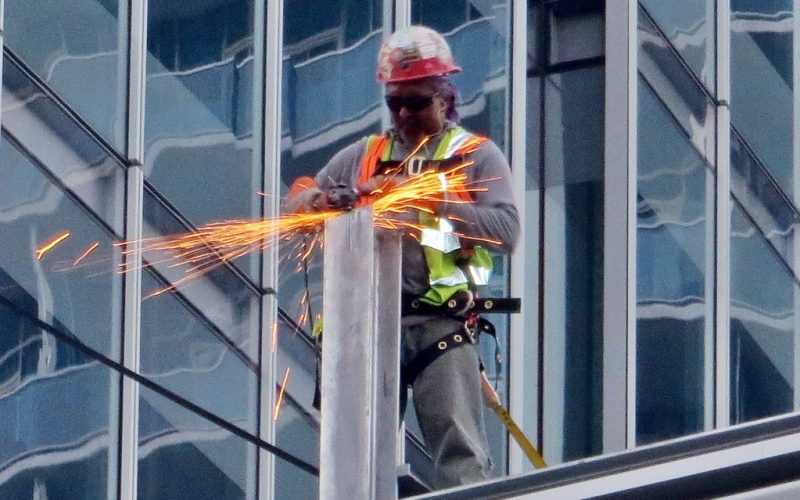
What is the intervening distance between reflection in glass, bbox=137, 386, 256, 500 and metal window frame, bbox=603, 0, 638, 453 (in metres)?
3.59

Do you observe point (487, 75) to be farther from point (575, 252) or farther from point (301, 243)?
point (301, 243)

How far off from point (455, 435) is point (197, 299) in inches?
172

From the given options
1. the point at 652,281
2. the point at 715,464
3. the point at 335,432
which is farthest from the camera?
the point at 652,281

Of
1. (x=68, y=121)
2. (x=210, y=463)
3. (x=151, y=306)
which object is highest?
(x=68, y=121)

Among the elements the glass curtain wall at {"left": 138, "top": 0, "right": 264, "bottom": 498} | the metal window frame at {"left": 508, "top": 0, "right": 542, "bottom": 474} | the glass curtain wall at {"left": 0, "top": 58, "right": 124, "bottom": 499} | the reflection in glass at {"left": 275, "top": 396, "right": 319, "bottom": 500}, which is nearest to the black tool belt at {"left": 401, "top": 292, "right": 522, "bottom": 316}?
the glass curtain wall at {"left": 0, "top": 58, "right": 124, "bottom": 499}

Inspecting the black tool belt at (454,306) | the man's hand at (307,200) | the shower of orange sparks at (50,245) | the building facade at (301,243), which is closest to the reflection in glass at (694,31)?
the building facade at (301,243)

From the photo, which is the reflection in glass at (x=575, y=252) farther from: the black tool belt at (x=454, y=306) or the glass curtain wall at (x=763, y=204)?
the black tool belt at (x=454, y=306)

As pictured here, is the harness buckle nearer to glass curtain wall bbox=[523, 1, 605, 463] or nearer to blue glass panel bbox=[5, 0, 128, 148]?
blue glass panel bbox=[5, 0, 128, 148]

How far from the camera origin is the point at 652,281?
1390 centimetres

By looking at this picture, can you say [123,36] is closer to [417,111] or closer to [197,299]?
[197,299]

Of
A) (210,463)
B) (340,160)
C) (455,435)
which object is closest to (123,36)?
(210,463)

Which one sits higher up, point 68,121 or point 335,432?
point 68,121

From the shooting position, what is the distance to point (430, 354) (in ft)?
20.9

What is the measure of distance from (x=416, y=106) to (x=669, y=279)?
7816 mm
